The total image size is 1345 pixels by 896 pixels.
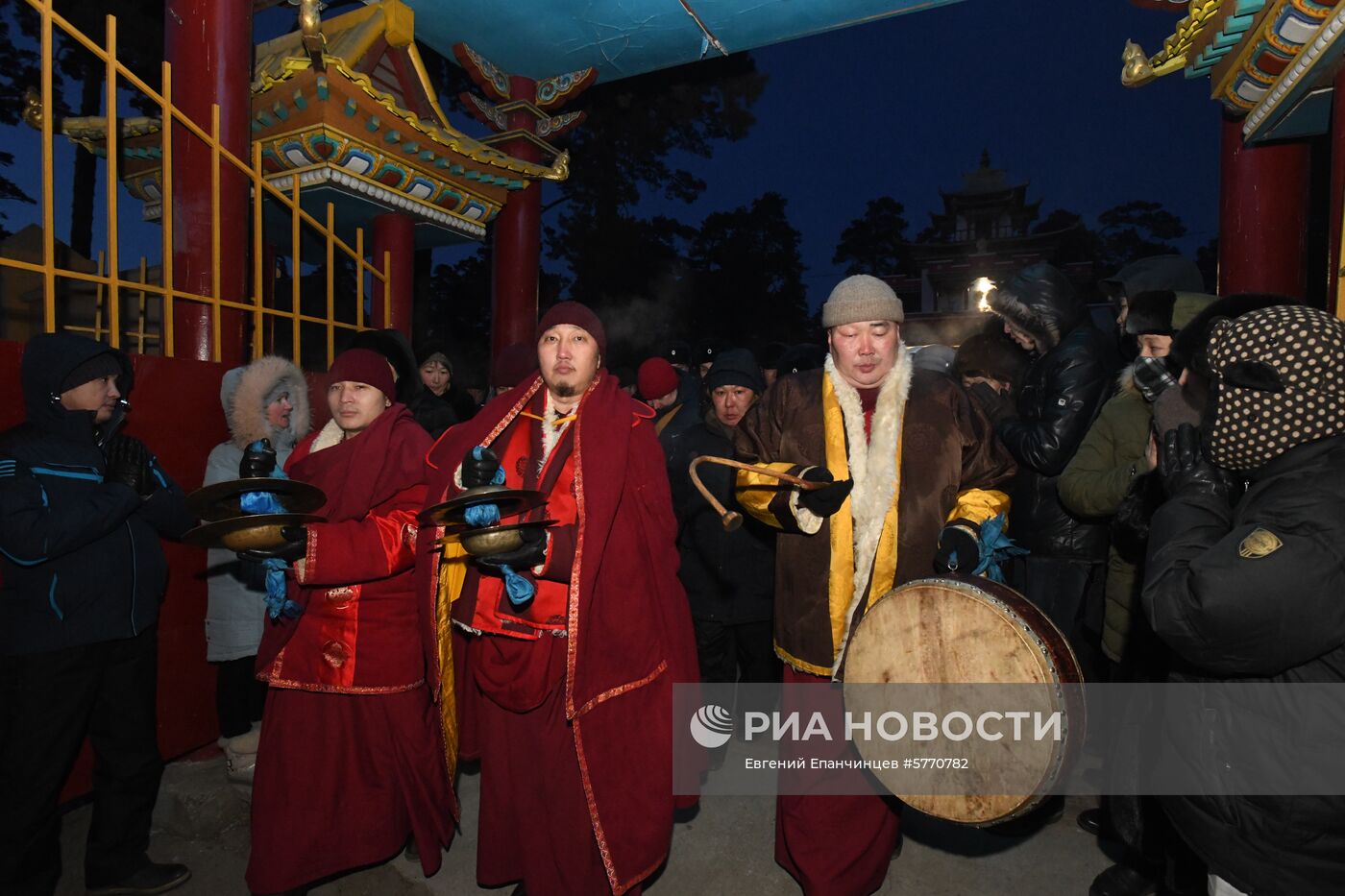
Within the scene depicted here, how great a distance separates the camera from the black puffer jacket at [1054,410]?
3141 mm

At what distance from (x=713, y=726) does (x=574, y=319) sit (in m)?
2.43

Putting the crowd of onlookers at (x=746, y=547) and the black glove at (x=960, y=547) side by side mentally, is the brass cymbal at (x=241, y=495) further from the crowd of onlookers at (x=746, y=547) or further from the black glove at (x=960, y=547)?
the black glove at (x=960, y=547)

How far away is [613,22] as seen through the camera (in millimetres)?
8625

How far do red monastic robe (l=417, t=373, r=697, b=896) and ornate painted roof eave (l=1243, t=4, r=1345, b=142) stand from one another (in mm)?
3774

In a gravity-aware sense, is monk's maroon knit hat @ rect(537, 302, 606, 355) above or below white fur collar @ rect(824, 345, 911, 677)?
above

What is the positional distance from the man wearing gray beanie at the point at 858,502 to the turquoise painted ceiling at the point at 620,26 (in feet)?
23.1

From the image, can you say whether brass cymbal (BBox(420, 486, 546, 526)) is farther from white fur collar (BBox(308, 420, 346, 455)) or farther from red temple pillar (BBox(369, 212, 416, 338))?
red temple pillar (BBox(369, 212, 416, 338))

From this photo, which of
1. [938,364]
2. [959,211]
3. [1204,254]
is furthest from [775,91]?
[938,364]

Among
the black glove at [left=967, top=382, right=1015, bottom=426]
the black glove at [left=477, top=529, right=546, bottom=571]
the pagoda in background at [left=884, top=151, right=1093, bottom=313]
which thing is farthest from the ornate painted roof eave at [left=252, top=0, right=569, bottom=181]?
the pagoda in background at [left=884, top=151, right=1093, bottom=313]

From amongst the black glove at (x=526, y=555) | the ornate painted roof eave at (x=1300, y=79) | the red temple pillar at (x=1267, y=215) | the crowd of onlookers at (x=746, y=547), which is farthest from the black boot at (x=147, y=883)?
the red temple pillar at (x=1267, y=215)

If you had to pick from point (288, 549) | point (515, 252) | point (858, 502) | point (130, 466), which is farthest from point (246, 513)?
point (515, 252)

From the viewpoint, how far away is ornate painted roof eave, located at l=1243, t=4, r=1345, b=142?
338 cm

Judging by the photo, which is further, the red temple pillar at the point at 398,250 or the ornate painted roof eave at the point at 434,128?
Result: the red temple pillar at the point at 398,250

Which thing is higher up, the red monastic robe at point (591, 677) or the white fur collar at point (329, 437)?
the white fur collar at point (329, 437)
